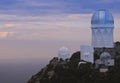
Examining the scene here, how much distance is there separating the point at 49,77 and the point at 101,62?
8.46m

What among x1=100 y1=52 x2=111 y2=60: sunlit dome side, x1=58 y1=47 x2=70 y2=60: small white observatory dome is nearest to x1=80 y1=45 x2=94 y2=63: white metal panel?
x1=100 y1=52 x2=111 y2=60: sunlit dome side

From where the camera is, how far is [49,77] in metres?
74.4

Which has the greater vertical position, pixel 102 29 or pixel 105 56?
pixel 102 29

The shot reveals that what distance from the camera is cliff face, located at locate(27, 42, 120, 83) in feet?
228

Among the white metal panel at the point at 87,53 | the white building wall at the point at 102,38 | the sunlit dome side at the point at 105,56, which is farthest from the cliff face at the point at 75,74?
the white building wall at the point at 102,38

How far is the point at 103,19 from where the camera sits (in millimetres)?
86812

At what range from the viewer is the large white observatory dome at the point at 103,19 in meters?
86.9

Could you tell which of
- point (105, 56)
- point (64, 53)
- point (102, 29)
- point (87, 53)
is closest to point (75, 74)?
point (105, 56)

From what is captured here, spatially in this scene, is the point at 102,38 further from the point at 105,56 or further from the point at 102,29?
the point at 105,56

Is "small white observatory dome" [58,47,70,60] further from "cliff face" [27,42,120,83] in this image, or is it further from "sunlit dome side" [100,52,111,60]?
"sunlit dome side" [100,52,111,60]

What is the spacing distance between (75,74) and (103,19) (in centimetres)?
1669

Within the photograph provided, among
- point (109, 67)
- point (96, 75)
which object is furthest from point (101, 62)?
point (96, 75)

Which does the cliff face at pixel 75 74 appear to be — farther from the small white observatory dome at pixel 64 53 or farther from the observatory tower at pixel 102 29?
the observatory tower at pixel 102 29

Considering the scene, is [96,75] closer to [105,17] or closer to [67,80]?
[67,80]
